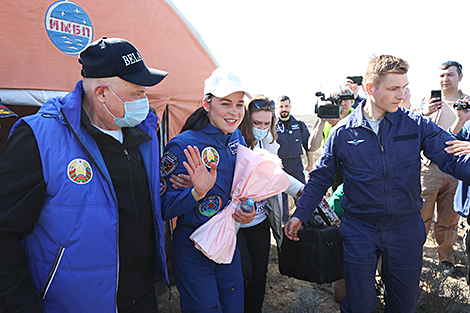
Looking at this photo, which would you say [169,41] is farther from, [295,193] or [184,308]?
[184,308]

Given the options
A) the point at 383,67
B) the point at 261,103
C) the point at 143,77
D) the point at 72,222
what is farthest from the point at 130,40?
the point at 72,222

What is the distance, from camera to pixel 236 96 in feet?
8.09

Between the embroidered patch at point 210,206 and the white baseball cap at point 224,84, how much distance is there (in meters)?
0.78

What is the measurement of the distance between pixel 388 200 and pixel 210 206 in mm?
1537

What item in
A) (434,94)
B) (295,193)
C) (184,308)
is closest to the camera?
(184,308)

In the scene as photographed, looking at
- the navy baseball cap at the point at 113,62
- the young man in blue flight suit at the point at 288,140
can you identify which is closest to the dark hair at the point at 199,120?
the navy baseball cap at the point at 113,62

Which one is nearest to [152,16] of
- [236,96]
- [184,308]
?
[236,96]

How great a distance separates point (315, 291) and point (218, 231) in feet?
9.89

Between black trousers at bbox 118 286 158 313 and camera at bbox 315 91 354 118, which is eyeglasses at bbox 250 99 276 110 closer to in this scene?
camera at bbox 315 91 354 118

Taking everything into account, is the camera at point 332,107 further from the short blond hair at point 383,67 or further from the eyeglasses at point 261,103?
the short blond hair at point 383,67

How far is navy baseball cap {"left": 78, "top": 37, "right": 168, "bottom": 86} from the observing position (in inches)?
68.4

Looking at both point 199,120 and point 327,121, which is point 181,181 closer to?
point 199,120

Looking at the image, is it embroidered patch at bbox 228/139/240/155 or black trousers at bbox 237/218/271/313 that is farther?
black trousers at bbox 237/218/271/313

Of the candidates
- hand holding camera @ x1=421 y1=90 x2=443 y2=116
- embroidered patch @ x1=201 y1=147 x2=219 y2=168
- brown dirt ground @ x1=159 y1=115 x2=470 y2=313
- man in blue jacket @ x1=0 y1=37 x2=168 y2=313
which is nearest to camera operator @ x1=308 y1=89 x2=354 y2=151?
hand holding camera @ x1=421 y1=90 x2=443 y2=116
